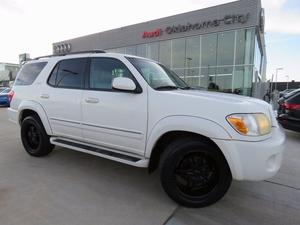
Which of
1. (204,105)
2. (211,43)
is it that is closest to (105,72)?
(204,105)

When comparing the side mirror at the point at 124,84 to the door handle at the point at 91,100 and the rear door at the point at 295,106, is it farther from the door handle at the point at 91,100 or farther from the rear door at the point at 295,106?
the rear door at the point at 295,106

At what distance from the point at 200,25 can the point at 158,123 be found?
17632 mm

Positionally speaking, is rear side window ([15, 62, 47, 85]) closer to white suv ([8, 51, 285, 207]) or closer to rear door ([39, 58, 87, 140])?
white suv ([8, 51, 285, 207])

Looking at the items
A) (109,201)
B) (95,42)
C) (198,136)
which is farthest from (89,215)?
(95,42)

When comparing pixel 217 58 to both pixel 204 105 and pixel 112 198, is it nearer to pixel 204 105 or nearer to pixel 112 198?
pixel 204 105

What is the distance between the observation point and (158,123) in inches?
116

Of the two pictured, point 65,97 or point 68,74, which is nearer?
point 65,97

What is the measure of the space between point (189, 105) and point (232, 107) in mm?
475

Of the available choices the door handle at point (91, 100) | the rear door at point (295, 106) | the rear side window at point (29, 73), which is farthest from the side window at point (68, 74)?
the rear door at point (295, 106)

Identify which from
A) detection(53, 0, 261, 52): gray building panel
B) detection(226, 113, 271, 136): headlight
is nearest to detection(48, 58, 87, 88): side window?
detection(226, 113, 271, 136): headlight

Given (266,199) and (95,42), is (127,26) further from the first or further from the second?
(266,199)

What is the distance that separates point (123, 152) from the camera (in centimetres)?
338

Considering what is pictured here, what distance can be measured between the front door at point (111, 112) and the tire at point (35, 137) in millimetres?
1194

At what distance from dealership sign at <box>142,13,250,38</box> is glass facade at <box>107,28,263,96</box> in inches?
27.0
